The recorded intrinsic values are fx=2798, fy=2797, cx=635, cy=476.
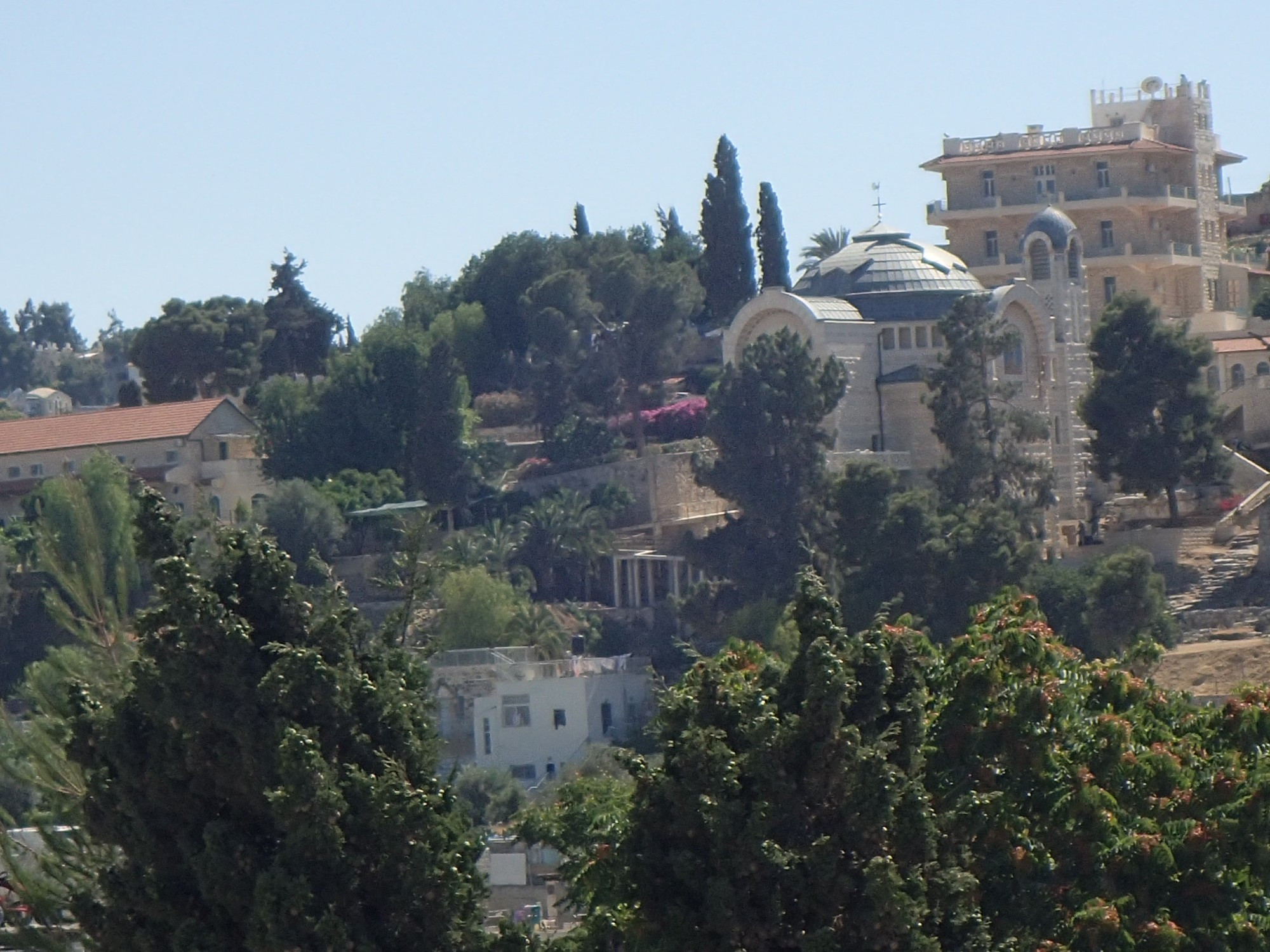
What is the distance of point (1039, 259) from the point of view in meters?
67.6

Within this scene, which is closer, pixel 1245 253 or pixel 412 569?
pixel 412 569

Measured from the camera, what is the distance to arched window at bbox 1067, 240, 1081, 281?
67.4 meters

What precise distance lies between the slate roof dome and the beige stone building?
15825 millimetres

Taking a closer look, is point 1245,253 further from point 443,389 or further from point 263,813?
point 263,813

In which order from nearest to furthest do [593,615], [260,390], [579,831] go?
[579,831]
[593,615]
[260,390]

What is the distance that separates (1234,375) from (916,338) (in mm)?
9313

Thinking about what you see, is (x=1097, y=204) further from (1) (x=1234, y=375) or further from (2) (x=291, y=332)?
(2) (x=291, y=332)

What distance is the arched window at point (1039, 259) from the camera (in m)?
67.2

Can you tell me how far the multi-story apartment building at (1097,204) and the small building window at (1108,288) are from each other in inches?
0.7

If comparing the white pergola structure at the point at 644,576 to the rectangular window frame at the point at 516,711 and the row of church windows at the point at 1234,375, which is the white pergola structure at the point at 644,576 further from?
the row of church windows at the point at 1234,375

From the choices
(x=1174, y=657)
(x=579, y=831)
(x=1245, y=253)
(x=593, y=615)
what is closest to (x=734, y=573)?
(x=593, y=615)

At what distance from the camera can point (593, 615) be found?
218 feet

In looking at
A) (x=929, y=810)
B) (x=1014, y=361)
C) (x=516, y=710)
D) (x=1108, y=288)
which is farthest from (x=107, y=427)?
(x=929, y=810)

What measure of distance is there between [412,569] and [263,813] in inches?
95.2
